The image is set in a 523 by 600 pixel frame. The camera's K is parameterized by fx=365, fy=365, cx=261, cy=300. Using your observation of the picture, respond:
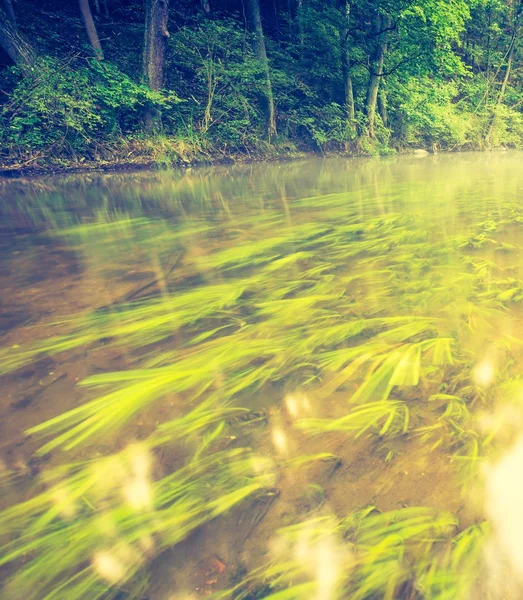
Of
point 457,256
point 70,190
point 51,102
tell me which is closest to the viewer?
point 457,256

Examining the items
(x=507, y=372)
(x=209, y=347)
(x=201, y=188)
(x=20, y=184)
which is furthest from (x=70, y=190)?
(x=507, y=372)

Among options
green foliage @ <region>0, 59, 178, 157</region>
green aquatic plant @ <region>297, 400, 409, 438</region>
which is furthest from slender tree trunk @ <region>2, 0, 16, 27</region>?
green aquatic plant @ <region>297, 400, 409, 438</region>

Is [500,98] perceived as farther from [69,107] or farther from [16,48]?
[16,48]

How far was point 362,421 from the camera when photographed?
4.00ft

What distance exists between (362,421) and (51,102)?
9582 millimetres

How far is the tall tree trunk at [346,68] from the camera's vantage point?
11523 millimetres

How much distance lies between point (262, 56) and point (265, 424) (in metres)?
12.5

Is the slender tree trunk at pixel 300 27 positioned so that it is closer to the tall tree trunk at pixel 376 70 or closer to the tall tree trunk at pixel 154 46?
the tall tree trunk at pixel 376 70

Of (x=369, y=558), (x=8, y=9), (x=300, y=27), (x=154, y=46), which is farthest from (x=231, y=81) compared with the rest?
(x=369, y=558)

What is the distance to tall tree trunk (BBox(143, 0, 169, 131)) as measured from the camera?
8.80 m

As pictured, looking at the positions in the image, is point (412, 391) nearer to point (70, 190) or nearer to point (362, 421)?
point (362, 421)

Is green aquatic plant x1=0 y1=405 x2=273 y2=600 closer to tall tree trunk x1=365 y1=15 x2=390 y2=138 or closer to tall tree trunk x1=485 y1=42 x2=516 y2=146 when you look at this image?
tall tree trunk x1=365 y1=15 x2=390 y2=138

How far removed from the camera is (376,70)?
39.4 ft

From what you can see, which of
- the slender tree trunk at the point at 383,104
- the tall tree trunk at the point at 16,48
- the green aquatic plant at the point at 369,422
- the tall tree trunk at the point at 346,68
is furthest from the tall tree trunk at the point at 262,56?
the green aquatic plant at the point at 369,422
